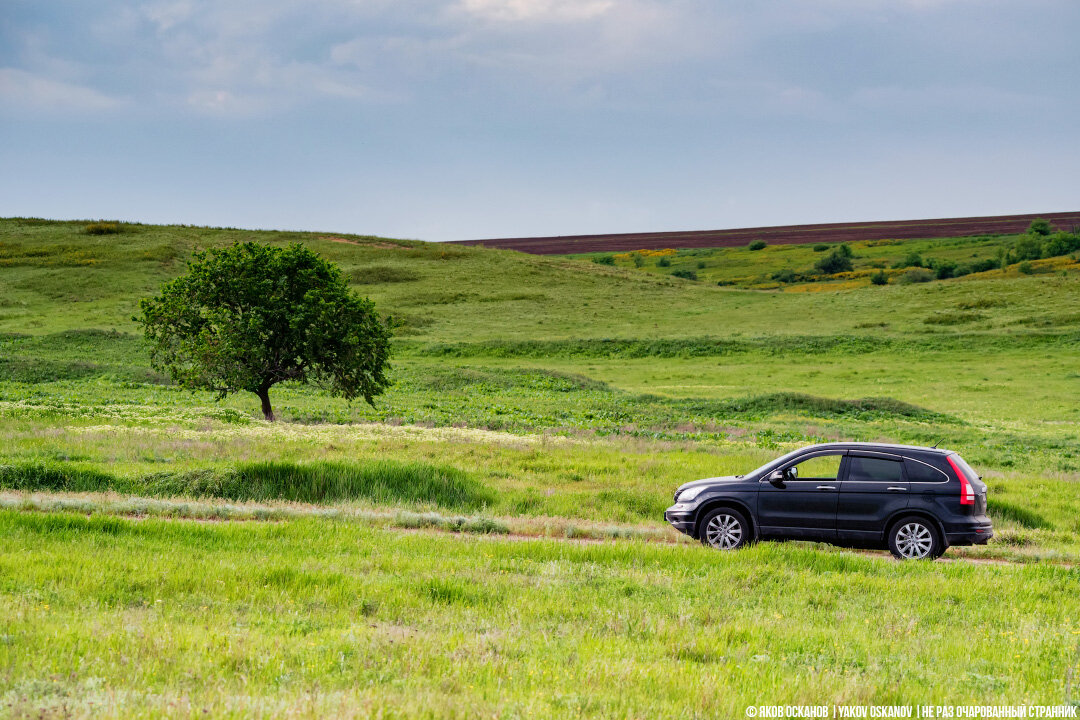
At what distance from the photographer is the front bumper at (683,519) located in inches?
597

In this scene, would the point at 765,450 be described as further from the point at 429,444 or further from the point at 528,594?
the point at 528,594

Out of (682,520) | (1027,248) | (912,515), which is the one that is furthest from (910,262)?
(682,520)

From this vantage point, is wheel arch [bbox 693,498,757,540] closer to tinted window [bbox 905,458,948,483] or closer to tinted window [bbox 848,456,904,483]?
tinted window [bbox 848,456,904,483]

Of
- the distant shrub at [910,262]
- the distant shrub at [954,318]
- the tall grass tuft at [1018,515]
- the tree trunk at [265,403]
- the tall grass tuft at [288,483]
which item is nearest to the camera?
the tall grass tuft at [1018,515]

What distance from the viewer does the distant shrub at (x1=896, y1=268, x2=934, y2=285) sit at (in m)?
107

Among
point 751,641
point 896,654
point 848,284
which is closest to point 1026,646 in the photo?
point 896,654

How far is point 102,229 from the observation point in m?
124

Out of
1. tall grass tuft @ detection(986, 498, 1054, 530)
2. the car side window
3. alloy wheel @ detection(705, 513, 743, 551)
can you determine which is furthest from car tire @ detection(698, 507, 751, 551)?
tall grass tuft @ detection(986, 498, 1054, 530)

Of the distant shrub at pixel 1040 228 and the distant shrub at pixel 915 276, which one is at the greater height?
the distant shrub at pixel 1040 228

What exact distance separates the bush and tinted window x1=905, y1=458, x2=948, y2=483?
11578 centimetres

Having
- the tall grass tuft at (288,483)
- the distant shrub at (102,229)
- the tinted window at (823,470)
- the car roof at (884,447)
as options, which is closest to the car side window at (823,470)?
the tinted window at (823,470)

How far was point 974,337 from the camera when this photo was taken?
231ft

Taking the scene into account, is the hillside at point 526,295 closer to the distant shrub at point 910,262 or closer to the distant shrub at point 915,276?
the distant shrub at point 910,262

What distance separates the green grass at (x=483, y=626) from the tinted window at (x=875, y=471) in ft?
6.17
